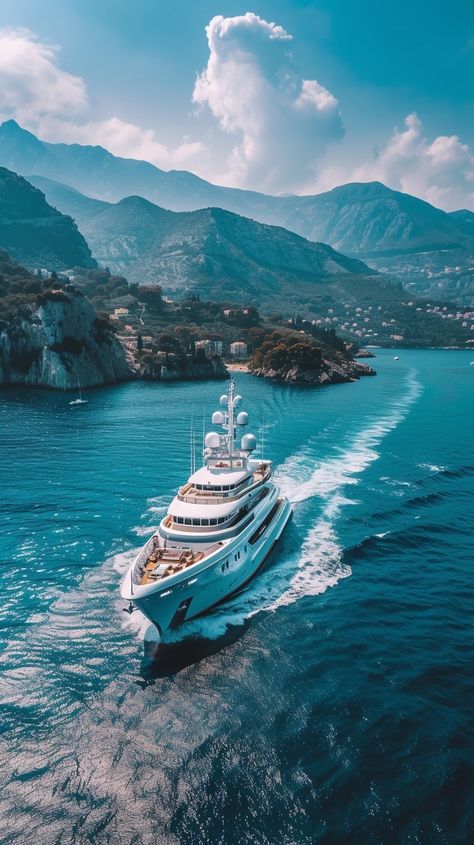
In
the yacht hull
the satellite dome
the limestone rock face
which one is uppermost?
the limestone rock face

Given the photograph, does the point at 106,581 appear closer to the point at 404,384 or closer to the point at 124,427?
the point at 124,427

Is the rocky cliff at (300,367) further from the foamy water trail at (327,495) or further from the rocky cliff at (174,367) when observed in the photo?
the foamy water trail at (327,495)

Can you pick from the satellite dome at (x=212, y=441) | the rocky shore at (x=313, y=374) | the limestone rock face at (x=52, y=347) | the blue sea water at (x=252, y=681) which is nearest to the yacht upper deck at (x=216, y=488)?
the satellite dome at (x=212, y=441)

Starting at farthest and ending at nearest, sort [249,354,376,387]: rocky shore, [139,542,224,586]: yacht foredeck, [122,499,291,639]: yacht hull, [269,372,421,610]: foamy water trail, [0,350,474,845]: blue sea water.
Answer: [249,354,376,387]: rocky shore < [269,372,421,610]: foamy water trail < [139,542,224,586]: yacht foredeck < [122,499,291,639]: yacht hull < [0,350,474,845]: blue sea water

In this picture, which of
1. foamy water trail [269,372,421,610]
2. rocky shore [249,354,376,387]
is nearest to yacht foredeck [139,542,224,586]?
foamy water trail [269,372,421,610]

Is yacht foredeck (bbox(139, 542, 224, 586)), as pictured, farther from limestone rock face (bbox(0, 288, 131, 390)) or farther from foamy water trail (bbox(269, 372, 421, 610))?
limestone rock face (bbox(0, 288, 131, 390))

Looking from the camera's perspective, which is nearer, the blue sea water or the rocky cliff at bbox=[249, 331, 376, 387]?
the blue sea water
